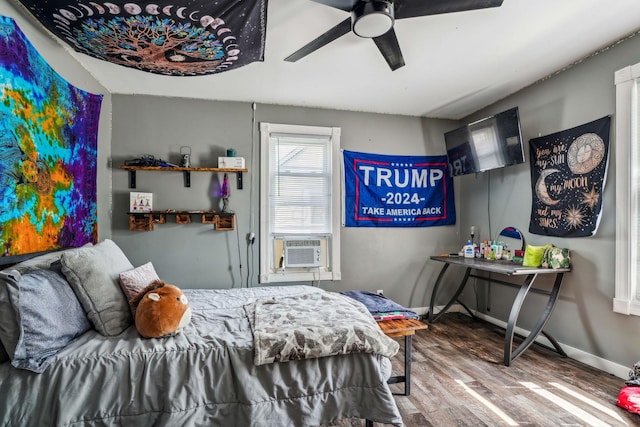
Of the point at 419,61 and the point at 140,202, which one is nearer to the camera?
the point at 419,61

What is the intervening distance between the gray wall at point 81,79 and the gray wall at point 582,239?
3987mm

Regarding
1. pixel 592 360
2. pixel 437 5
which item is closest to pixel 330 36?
pixel 437 5

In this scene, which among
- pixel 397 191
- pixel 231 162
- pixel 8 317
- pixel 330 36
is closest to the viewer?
pixel 8 317

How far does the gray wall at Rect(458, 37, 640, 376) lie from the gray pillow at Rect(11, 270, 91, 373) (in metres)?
3.49

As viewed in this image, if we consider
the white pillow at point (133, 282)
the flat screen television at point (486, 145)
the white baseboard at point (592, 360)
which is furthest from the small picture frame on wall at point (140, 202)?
the white baseboard at point (592, 360)

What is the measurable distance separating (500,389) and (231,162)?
2967 millimetres

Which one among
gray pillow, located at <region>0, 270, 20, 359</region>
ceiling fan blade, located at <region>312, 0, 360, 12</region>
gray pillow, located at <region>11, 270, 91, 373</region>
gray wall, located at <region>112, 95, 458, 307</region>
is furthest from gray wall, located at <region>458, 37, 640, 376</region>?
gray pillow, located at <region>0, 270, 20, 359</region>

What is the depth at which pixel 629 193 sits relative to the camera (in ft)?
7.41

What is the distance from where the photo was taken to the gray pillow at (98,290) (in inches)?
63.8

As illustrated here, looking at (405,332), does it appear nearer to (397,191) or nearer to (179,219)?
(397,191)

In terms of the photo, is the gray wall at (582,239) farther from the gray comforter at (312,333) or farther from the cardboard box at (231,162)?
the cardboard box at (231,162)

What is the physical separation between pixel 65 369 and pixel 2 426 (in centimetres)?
27

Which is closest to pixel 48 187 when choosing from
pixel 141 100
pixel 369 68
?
pixel 141 100

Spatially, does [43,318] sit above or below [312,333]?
above
